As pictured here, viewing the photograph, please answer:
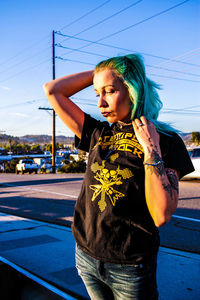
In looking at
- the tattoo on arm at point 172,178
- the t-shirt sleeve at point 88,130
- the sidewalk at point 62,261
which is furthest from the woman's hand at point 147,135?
the sidewalk at point 62,261

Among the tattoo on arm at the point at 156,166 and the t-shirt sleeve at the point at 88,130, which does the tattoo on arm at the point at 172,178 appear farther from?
the t-shirt sleeve at the point at 88,130

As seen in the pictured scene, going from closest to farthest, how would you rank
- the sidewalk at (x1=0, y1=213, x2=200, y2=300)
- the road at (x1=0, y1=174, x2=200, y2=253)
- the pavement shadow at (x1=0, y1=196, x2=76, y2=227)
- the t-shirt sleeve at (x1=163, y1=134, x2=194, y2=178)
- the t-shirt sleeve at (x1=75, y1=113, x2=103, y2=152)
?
1. the t-shirt sleeve at (x1=163, y1=134, x2=194, y2=178)
2. the t-shirt sleeve at (x1=75, y1=113, x2=103, y2=152)
3. the sidewalk at (x1=0, y1=213, x2=200, y2=300)
4. the road at (x1=0, y1=174, x2=200, y2=253)
5. the pavement shadow at (x1=0, y1=196, x2=76, y2=227)

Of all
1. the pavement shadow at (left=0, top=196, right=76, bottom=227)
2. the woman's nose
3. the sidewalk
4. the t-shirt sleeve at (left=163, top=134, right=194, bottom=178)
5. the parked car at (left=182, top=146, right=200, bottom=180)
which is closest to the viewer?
the t-shirt sleeve at (left=163, top=134, right=194, bottom=178)

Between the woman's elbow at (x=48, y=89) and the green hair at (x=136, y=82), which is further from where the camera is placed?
the woman's elbow at (x=48, y=89)

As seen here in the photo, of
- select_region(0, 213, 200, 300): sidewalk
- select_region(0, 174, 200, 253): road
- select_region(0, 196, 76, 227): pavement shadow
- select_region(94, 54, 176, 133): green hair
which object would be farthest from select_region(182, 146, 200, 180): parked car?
select_region(94, 54, 176, 133): green hair

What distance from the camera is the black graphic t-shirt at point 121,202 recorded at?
3.99 feet

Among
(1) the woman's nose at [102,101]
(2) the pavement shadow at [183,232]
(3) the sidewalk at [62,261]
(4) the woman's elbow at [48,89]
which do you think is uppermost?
(4) the woman's elbow at [48,89]

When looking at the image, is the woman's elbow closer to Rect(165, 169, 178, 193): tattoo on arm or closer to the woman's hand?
the woman's hand

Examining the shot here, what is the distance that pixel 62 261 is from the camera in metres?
3.51

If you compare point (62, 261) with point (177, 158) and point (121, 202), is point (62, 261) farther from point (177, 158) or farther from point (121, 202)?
point (177, 158)

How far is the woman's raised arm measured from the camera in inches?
64.4

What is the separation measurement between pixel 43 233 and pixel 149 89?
4153 millimetres

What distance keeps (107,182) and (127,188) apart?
10 centimetres

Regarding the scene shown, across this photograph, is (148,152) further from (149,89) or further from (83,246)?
(83,246)
